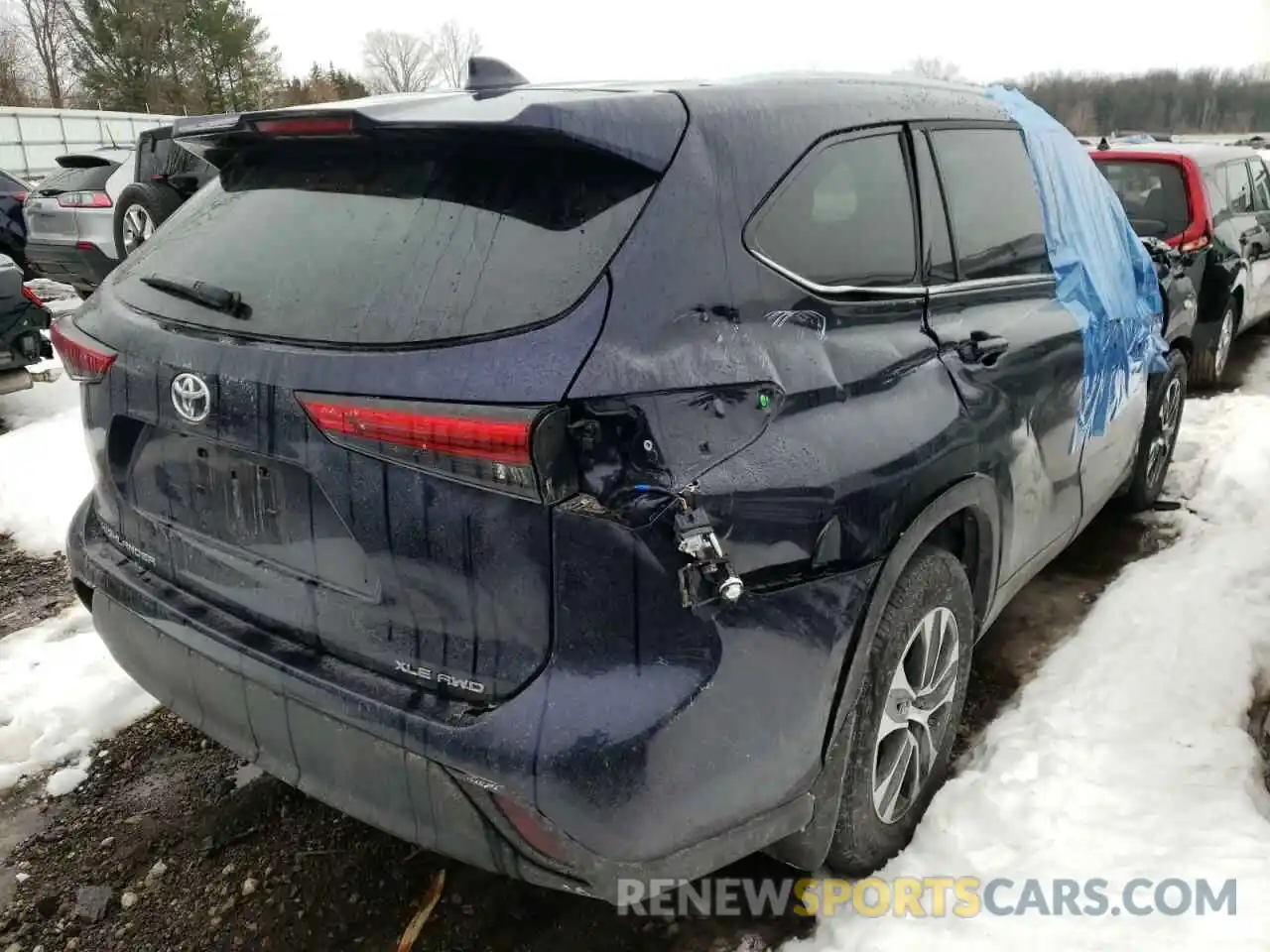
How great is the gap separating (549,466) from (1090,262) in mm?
2552

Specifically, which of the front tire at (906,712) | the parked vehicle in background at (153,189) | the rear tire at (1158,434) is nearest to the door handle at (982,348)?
the front tire at (906,712)

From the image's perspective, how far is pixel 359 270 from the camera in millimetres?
1870

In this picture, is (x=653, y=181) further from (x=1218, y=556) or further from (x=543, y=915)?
(x=1218, y=556)

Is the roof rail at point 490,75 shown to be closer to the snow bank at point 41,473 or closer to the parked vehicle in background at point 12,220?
the snow bank at point 41,473

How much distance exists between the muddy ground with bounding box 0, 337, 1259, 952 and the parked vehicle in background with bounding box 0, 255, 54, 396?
3811 mm

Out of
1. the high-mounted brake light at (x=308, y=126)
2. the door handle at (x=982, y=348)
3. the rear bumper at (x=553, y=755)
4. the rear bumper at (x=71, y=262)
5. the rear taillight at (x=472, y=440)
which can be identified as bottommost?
the rear bumper at (x=553, y=755)

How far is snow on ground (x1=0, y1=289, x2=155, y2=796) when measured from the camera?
3021 millimetres

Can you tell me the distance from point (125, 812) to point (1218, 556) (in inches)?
159

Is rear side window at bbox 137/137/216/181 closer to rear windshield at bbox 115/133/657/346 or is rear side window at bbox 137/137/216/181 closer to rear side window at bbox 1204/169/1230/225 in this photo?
rear windshield at bbox 115/133/657/346

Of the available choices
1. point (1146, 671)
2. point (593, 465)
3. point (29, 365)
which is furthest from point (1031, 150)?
point (29, 365)

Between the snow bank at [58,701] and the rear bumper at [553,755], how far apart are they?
1.37 m

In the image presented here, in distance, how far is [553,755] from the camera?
5.42 feet

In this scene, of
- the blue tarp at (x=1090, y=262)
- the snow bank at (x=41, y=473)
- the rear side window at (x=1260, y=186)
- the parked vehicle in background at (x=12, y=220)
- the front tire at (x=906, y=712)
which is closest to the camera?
the front tire at (x=906, y=712)

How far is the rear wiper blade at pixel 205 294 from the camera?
1.98m
